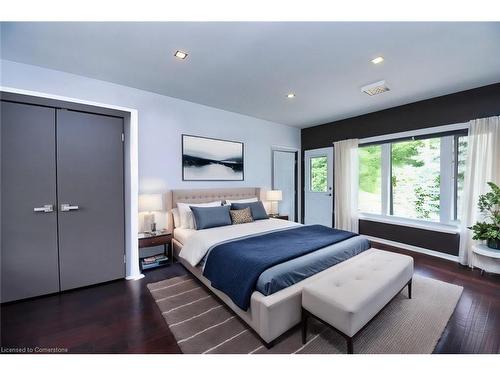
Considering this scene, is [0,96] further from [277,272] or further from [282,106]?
[282,106]

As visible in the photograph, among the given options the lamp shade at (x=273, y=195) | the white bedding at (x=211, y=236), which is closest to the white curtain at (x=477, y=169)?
the white bedding at (x=211, y=236)

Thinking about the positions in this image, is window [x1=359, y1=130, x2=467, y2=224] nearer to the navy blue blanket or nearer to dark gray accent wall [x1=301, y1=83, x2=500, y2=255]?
dark gray accent wall [x1=301, y1=83, x2=500, y2=255]

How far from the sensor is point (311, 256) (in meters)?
2.08

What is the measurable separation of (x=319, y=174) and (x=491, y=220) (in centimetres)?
293

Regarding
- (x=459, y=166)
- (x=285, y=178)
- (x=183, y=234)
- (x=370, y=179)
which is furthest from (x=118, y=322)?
(x=459, y=166)

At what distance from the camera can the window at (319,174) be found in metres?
5.11

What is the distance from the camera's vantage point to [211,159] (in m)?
3.95

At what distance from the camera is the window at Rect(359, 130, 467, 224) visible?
3.37 m

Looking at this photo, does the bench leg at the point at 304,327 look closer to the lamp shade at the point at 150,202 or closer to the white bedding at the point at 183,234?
the white bedding at the point at 183,234

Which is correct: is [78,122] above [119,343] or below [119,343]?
above

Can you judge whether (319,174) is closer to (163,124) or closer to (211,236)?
(211,236)
